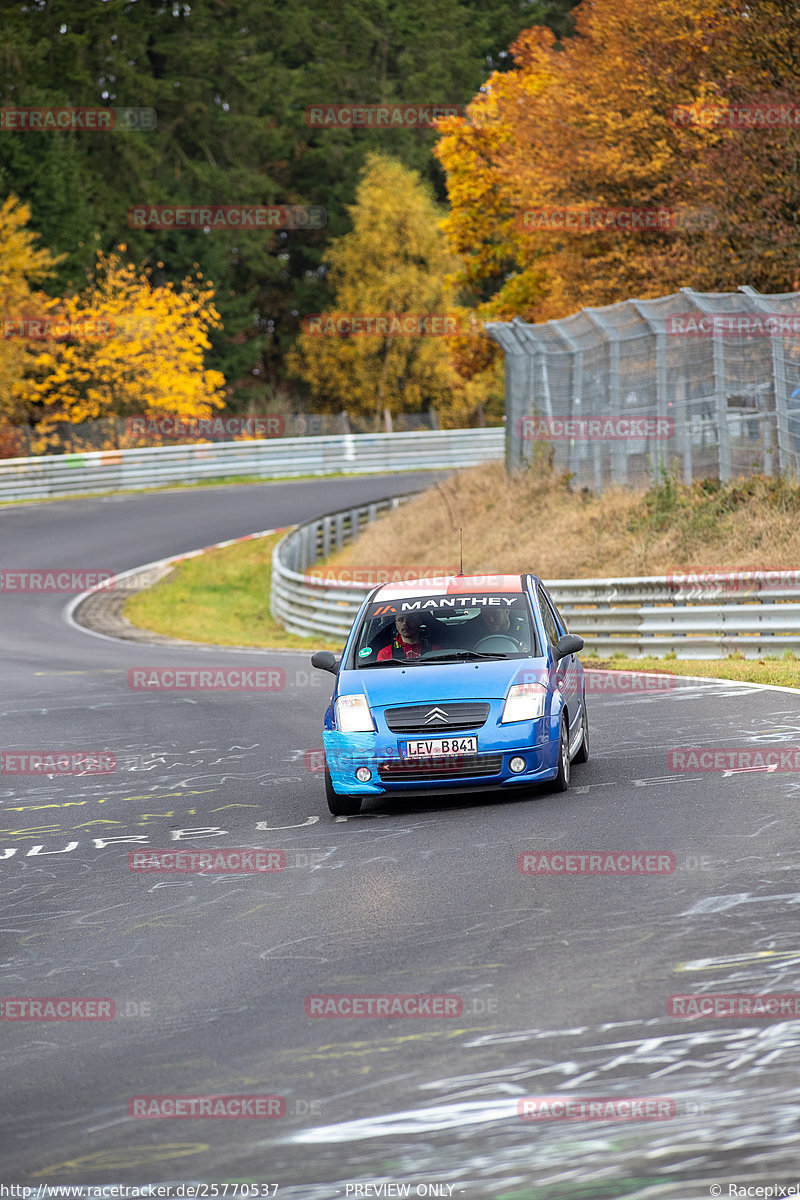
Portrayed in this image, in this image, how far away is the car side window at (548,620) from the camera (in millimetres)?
11648

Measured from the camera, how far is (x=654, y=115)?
30.2 m

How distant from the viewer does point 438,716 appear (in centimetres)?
1027

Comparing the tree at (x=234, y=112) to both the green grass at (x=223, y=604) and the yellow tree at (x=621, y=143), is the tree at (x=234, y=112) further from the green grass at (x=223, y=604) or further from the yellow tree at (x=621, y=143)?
the yellow tree at (x=621, y=143)

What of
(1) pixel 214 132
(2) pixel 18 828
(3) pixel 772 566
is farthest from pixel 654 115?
(1) pixel 214 132

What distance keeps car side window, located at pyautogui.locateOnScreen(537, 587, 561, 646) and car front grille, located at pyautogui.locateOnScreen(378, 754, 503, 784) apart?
5.03ft

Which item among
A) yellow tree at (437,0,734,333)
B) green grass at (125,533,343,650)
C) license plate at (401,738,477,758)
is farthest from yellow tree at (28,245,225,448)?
license plate at (401,738,477,758)

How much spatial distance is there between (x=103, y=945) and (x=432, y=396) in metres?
67.4

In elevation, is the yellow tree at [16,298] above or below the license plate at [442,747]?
above

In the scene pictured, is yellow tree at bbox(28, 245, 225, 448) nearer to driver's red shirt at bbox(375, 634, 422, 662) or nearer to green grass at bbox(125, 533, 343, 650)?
green grass at bbox(125, 533, 343, 650)

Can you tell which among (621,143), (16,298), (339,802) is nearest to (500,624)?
(339,802)

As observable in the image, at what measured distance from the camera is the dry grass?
75.5 ft

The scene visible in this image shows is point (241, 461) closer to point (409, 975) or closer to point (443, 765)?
point (443, 765)

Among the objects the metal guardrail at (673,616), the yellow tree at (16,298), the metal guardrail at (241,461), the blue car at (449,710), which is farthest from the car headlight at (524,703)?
the yellow tree at (16,298)

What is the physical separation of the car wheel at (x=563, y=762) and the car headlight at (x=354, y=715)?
136cm
